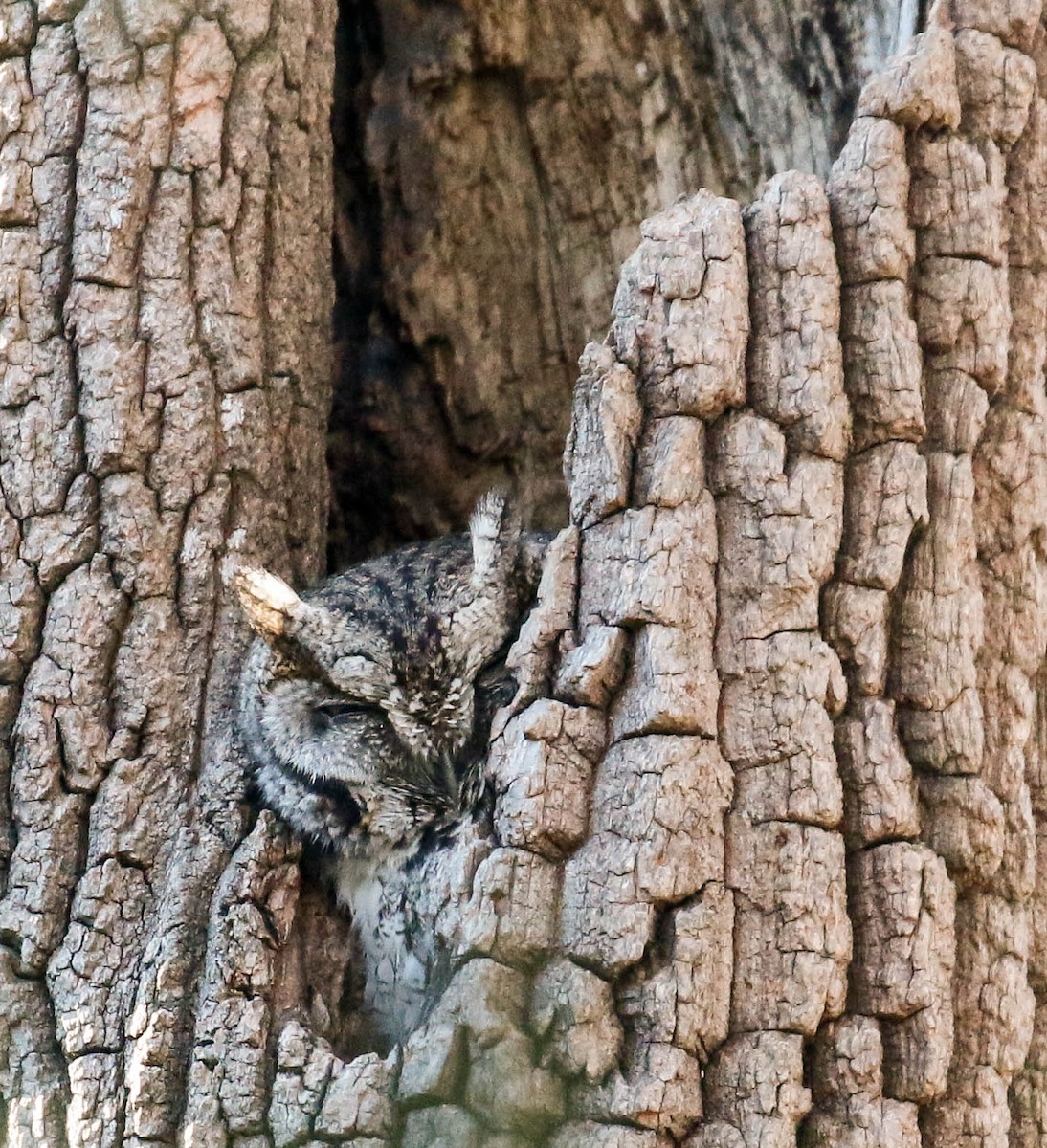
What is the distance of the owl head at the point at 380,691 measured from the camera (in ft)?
8.71

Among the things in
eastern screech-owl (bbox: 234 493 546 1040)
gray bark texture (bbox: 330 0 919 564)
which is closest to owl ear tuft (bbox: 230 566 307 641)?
eastern screech-owl (bbox: 234 493 546 1040)

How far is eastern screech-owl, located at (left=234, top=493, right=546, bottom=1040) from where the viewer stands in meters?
2.65

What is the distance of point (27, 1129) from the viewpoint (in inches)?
98.2

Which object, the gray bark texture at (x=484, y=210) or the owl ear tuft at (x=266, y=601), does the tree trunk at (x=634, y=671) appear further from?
the gray bark texture at (x=484, y=210)

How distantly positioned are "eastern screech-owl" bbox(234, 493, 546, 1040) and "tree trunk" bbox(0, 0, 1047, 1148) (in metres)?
0.09

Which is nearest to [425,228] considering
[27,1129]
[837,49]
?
[837,49]

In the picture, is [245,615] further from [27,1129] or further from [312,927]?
[27,1129]

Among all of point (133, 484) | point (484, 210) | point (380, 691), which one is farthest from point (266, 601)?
point (484, 210)

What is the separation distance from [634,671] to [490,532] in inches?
22.2

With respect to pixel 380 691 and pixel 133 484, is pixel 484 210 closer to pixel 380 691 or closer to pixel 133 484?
pixel 133 484

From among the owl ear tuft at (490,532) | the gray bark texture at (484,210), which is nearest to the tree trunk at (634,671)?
the owl ear tuft at (490,532)

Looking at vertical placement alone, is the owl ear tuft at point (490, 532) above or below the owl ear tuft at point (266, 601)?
above

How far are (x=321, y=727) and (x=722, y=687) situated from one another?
2.82 ft

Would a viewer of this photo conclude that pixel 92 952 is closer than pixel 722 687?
No
